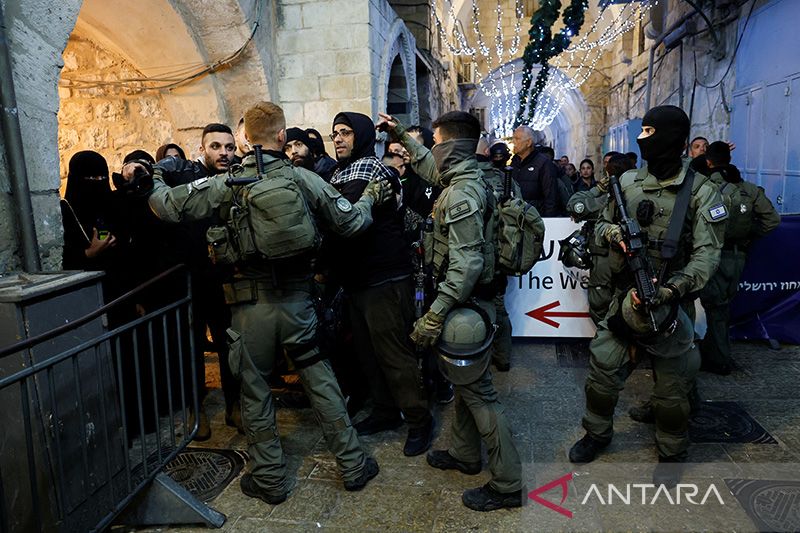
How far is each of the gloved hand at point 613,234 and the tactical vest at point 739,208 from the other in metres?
2.11

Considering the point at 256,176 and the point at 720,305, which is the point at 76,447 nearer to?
the point at 256,176

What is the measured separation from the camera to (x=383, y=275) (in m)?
3.54

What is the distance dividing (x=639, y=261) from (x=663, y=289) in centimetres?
18

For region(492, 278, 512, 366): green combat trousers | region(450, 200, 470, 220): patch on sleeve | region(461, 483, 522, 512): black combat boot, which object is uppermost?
region(450, 200, 470, 220): patch on sleeve

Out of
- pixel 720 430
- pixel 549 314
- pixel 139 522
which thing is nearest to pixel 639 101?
pixel 549 314

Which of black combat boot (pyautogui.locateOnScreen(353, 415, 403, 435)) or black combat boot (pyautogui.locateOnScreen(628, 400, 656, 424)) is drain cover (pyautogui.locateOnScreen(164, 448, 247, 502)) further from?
black combat boot (pyautogui.locateOnScreen(628, 400, 656, 424))

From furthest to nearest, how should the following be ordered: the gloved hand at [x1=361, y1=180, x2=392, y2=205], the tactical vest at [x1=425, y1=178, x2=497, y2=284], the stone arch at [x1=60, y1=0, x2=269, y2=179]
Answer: the stone arch at [x1=60, y1=0, x2=269, y2=179] → the gloved hand at [x1=361, y1=180, x2=392, y2=205] → the tactical vest at [x1=425, y1=178, x2=497, y2=284]

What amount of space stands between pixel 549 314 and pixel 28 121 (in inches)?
173

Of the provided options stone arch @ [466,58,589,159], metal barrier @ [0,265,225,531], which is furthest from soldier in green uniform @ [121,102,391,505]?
Result: stone arch @ [466,58,589,159]

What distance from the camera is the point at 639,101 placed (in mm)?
14445

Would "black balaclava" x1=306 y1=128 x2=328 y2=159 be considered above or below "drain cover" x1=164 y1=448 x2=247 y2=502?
above

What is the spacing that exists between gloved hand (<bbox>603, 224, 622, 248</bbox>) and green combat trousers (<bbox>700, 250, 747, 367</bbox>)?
1.98 metres

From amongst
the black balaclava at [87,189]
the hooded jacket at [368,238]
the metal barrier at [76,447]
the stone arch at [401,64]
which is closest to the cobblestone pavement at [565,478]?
the metal barrier at [76,447]

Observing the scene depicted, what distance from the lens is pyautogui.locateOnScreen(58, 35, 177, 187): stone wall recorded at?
6.29m
